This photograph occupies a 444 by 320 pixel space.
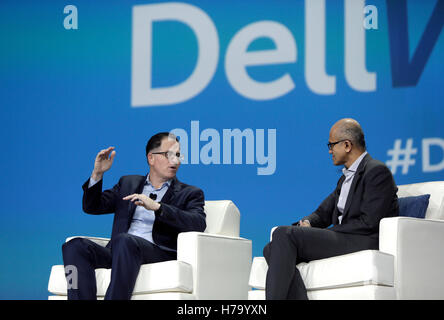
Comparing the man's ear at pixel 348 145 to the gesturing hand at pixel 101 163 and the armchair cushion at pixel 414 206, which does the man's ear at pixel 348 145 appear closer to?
the armchair cushion at pixel 414 206

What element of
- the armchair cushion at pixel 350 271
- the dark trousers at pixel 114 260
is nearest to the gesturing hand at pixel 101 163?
the dark trousers at pixel 114 260

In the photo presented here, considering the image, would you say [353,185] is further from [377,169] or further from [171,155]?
[171,155]

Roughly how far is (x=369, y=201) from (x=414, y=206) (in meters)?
0.42

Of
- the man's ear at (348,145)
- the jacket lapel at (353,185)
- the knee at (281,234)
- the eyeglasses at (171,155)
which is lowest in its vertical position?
the knee at (281,234)

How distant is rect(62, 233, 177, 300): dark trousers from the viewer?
3.42m

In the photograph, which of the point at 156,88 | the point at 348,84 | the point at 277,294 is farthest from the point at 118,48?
the point at 277,294

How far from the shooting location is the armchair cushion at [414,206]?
12.1 ft

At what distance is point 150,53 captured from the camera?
5.54m

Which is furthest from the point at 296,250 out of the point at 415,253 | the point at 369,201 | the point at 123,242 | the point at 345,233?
the point at 123,242

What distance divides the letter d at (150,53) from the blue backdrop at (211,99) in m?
0.01

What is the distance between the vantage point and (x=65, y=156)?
552cm

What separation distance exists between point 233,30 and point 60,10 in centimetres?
155

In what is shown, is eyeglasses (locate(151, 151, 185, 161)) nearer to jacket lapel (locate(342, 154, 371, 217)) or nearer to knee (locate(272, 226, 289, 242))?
knee (locate(272, 226, 289, 242))
